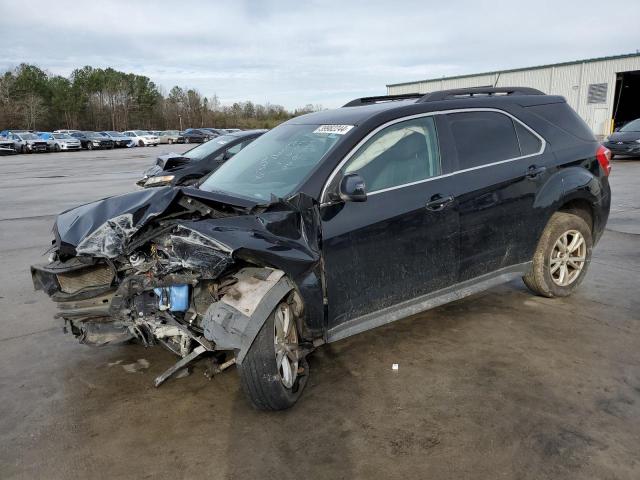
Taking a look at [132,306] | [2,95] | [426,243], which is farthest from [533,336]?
[2,95]

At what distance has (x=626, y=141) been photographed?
60.5ft

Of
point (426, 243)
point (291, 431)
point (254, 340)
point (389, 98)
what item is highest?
point (389, 98)

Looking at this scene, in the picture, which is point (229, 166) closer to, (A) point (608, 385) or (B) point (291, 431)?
(B) point (291, 431)

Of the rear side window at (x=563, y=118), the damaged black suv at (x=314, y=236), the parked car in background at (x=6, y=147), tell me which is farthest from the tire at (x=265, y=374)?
the parked car in background at (x=6, y=147)

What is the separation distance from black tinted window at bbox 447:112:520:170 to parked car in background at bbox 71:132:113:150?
159ft

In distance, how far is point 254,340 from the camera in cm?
309

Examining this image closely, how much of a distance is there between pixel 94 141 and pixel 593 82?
41134 millimetres

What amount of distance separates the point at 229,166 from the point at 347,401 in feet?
7.41

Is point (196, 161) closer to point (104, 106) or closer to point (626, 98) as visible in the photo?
point (626, 98)

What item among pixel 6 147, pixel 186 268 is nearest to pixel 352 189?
pixel 186 268

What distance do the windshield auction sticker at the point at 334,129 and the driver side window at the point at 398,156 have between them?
0.20m

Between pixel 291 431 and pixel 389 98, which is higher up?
pixel 389 98

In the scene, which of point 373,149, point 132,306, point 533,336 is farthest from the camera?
point 533,336

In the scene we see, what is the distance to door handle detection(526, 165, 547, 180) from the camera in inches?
177
